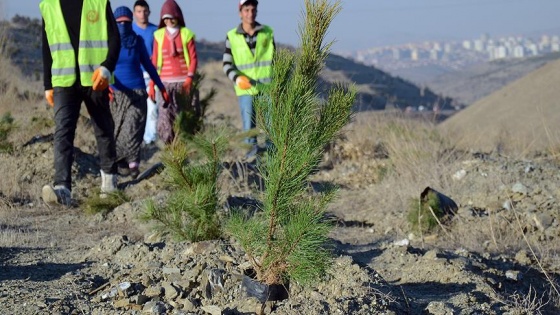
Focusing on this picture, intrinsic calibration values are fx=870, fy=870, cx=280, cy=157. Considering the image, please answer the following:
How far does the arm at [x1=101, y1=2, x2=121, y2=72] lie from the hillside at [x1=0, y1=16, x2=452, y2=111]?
375 inches

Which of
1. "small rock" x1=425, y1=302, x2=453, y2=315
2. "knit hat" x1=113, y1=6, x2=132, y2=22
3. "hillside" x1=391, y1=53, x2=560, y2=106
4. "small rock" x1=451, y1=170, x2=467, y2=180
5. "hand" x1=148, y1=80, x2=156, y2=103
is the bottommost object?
"hillside" x1=391, y1=53, x2=560, y2=106

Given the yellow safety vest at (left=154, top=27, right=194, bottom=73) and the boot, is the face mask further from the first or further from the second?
the boot

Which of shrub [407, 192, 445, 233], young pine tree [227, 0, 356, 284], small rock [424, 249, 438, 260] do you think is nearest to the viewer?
young pine tree [227, 0, 356, 284]

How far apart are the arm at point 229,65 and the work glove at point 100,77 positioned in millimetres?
1676

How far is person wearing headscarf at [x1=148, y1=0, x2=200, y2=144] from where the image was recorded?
9516mm

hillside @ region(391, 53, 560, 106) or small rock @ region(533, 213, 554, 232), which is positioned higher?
small rock @ region(533, 213, 554, 232)

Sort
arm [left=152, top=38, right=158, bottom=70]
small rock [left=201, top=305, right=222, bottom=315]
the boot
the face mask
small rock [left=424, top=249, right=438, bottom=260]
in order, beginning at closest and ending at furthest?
small rock [left=201, top=305, right=222, bottom=315] → small rock [left=424, top=249, right=438, bottom=260] → the boot → the face mask → arm [left=152, top=38, right=158, bottom=70]

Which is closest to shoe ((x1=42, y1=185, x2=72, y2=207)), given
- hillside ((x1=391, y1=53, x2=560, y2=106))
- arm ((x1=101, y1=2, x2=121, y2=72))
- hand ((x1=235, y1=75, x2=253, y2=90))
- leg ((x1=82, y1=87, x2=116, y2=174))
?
leg ((x1=82, y1=87, x2=116, y2=174))

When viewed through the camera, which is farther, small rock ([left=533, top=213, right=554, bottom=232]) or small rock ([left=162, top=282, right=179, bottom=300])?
small rock ([left=533, top=213, right=554, bottom=232])

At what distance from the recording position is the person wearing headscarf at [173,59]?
9.52 m

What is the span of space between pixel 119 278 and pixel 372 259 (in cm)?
178

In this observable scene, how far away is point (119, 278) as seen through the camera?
4.35 m

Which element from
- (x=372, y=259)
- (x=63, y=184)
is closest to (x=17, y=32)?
(x=63, y=184)

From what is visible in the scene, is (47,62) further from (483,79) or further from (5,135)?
(483,79)
